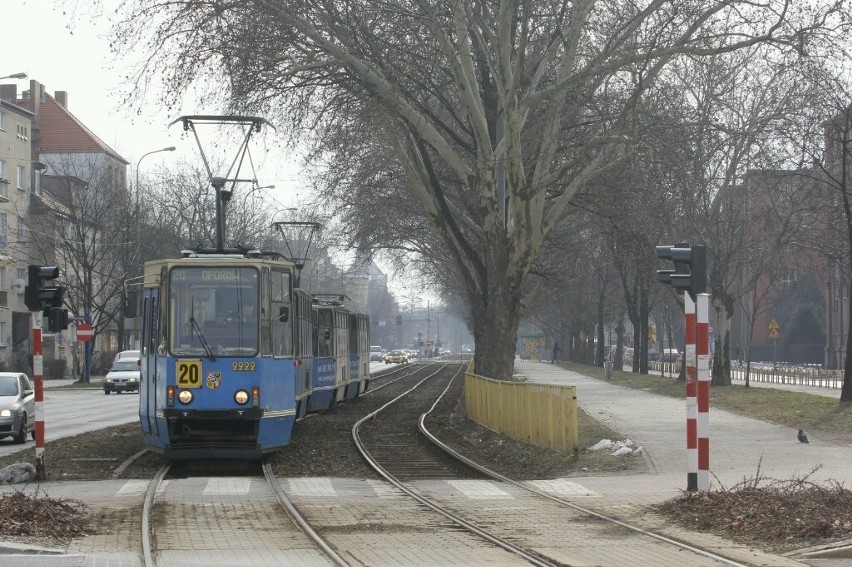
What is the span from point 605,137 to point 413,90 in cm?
535

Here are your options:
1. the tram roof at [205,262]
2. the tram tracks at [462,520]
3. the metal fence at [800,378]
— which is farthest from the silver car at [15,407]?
the metal fence at [800,378]

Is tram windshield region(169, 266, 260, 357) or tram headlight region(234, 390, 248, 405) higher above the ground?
tram windshield region(169, 266, 260, 357)

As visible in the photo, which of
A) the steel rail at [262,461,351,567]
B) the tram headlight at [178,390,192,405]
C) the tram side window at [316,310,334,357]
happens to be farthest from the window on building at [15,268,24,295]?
the steel rail at [262,461,351,567]

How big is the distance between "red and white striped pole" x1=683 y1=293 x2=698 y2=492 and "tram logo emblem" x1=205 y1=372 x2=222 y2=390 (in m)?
6.60

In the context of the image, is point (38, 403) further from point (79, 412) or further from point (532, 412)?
point (79, 412)

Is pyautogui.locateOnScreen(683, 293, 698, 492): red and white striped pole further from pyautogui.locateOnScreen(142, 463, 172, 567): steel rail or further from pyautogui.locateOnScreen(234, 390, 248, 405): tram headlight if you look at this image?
pyautogui.locateOnScreen(234, 390, 248, 405): tram headlight

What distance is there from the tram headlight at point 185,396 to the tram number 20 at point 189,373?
0.09 m

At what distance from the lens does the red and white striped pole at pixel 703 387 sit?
1442 cm

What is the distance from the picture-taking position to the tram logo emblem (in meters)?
17.9

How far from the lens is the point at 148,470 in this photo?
1834 cm

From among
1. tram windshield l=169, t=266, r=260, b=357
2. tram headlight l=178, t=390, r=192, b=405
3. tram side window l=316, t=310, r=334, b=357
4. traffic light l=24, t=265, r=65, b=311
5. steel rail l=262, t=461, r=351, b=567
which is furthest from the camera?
tram side window l=316, t=310, r=334, b=357

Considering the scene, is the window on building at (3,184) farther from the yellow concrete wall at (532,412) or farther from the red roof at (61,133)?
the yellow concrete wall at (532,412)

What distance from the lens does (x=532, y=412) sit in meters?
21.8

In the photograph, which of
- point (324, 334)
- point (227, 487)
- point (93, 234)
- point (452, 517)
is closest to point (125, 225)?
point (93, 234)
